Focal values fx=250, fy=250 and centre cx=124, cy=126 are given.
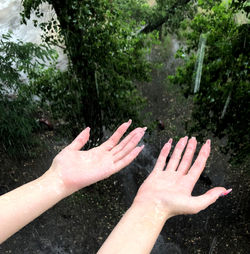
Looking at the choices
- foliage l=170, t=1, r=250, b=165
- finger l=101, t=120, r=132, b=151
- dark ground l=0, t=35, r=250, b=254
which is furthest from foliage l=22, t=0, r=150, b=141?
finger l=101, t=120, r=132, b=151

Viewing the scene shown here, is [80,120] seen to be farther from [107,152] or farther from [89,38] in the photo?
[107,152]

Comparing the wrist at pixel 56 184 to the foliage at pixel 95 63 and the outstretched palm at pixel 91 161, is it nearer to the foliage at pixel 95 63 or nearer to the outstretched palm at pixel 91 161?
the outstretched palm at pixel 91 161

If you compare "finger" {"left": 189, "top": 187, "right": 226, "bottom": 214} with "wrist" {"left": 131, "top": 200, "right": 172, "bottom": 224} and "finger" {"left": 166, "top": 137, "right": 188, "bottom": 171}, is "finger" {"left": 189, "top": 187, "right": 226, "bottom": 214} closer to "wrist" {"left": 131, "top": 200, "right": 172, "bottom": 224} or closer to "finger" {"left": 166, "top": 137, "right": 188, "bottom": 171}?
"wrist" {"left": 131, "top": 200, "right": 172, "bottom": 224}

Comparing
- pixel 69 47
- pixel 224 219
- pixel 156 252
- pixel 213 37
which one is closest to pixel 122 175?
pixel 156 252

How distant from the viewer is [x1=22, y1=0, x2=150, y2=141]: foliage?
4.02m

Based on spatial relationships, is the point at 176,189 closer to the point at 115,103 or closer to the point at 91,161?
the point at 91,161

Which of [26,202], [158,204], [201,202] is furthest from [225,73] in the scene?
[26,202]

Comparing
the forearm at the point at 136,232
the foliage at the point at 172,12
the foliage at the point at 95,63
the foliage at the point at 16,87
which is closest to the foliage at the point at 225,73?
the foliage at the point at 95,63

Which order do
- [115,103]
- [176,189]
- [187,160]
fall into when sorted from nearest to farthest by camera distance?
1. [176,189]
2. [187,160]
3. [115,103]

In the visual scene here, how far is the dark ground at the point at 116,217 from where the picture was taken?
537cm

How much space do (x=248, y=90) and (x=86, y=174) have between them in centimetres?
288

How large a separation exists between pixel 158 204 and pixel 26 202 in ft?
3.10

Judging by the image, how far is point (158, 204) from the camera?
1.77 metres

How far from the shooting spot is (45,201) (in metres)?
1.88
